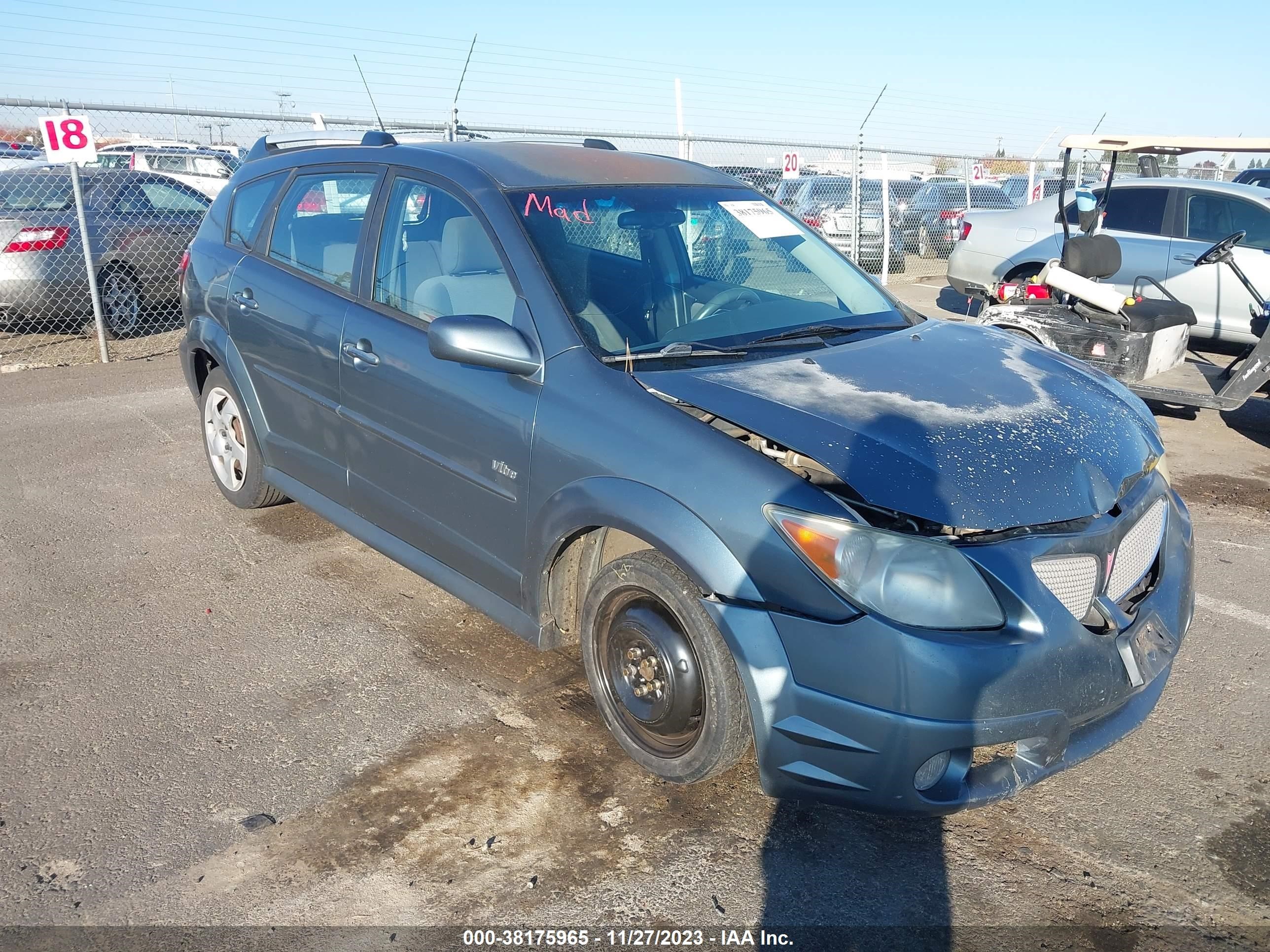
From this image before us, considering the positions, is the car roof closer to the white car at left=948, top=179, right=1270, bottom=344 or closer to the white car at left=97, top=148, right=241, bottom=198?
the white car at left=948, top=179, right=1270, bottom=344

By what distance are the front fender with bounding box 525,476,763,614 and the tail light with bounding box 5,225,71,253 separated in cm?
812

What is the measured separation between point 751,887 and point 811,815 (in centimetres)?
40

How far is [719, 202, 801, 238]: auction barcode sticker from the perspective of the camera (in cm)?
410

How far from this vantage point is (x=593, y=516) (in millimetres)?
3010

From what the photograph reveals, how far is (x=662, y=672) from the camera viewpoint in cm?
296

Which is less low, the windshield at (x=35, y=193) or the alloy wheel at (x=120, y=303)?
the windshield at (x=35, y=193)

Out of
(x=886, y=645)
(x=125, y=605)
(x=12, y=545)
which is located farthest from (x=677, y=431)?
(x=12, y=545)

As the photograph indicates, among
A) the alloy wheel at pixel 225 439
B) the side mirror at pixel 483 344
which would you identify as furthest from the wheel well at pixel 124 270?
the side mirror at pixel 483 344

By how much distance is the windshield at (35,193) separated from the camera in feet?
31.3

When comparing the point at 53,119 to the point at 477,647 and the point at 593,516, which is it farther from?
the point at 593,516

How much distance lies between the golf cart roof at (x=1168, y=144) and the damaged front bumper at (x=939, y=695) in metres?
5.92

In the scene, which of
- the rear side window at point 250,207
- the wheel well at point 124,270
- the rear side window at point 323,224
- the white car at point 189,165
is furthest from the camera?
the white car at point 189,165

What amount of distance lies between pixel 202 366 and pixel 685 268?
294 cm

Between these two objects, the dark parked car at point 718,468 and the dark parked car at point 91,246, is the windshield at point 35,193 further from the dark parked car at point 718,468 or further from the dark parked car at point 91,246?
the dark parked car at point 718,468
